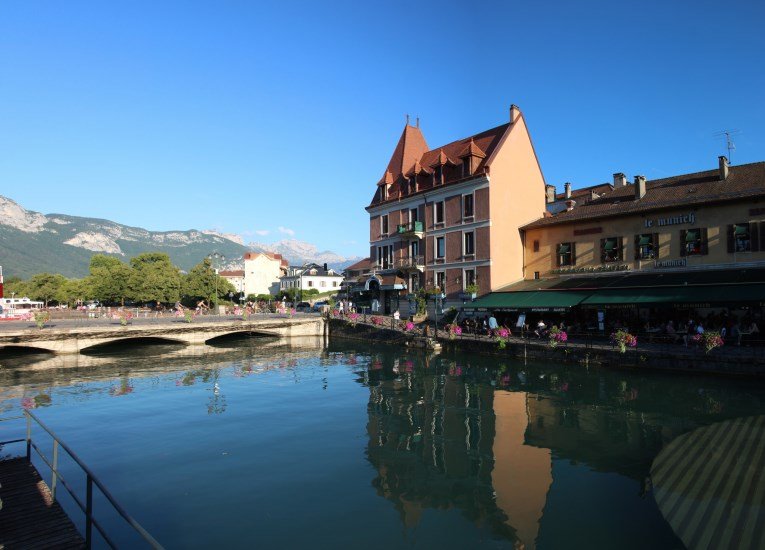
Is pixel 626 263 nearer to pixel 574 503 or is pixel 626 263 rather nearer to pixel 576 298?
pixel 576 298

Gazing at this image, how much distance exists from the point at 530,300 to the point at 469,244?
8863mm

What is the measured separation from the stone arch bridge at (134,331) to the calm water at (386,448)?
605 centimetres

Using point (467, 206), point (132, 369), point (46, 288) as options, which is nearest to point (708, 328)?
point (467, 206)

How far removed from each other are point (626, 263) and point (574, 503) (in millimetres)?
26197

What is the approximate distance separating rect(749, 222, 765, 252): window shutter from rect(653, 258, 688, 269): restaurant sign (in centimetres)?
347

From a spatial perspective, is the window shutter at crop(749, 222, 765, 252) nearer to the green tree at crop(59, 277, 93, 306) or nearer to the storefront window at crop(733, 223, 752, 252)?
the storefront window at crop(733, 223, 752, 252)

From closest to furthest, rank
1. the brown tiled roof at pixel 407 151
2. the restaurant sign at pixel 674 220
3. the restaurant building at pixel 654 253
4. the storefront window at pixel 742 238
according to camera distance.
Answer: the restaurant building at pixel 654 253 → the storefront window at pixel 742 238 → the restaurant sign at pixel 674 220 → the brown tiled roof at pixel 407 151

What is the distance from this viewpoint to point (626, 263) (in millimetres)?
32594

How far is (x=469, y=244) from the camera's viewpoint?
39938mm

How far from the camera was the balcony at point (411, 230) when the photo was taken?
4391 centimetres

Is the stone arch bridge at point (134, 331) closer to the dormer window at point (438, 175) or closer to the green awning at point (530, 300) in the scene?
the dormer window at point (438, 175)

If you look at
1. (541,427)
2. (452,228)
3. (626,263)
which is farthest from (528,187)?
(541,427)

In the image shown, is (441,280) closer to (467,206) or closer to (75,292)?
(467,206)

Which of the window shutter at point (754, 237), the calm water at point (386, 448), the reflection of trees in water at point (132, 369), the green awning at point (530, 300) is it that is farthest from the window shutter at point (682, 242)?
the reflection of trees in water at point (132, 369)
